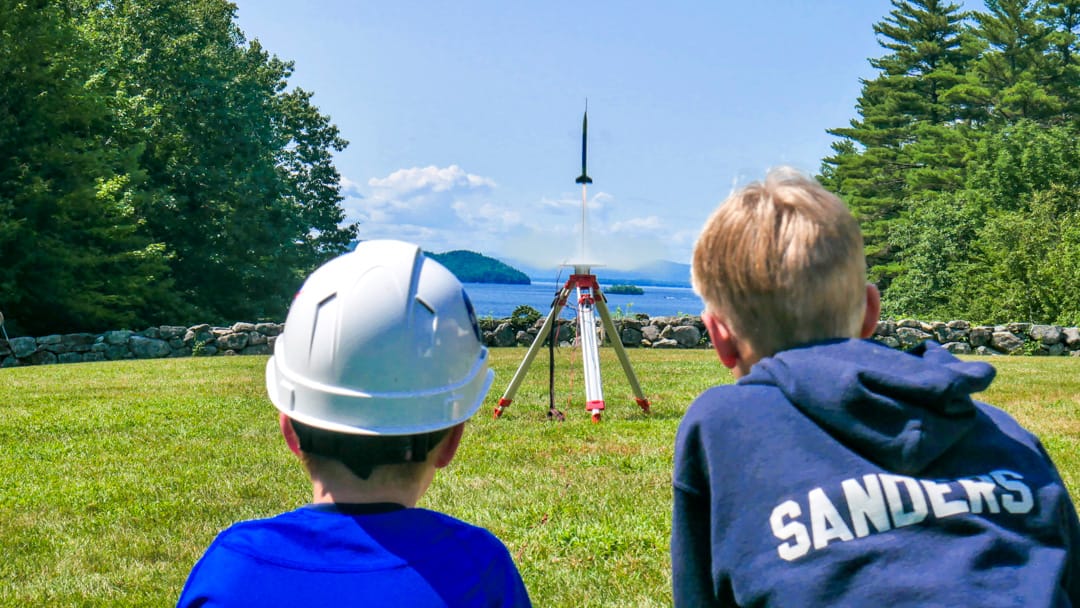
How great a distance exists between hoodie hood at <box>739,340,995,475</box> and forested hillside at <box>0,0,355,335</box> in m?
20.6

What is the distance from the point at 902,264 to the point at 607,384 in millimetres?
30093

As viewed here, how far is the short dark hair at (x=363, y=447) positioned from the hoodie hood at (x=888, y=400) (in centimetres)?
69

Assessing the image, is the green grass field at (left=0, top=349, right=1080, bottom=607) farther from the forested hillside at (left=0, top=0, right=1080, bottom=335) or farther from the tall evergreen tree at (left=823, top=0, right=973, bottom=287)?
the tall evergreen tree at (left=823, top=0, right=973, bottom=287)

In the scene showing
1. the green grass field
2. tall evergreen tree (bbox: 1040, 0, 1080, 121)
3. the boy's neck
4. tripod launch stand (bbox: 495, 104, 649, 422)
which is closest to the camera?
the boy's neck

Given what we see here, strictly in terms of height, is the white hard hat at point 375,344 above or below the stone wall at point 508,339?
above

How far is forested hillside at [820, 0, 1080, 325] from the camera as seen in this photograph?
27953 mm

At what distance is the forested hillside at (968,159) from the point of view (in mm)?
27953

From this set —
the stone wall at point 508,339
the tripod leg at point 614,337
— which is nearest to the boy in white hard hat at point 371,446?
the tripod leg at point 614,337

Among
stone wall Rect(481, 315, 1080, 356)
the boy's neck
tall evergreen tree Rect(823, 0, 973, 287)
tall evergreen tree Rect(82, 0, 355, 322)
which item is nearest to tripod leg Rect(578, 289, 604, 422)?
the boy's neck

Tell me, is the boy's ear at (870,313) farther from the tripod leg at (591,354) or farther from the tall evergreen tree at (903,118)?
the tall evergreen tree at (903,118)

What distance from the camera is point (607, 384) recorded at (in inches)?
458

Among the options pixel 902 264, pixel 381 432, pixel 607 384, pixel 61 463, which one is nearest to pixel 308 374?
pixel 381 432

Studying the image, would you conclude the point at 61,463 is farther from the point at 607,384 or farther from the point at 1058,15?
the point at 1058,15

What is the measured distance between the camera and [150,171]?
93.8 feet
